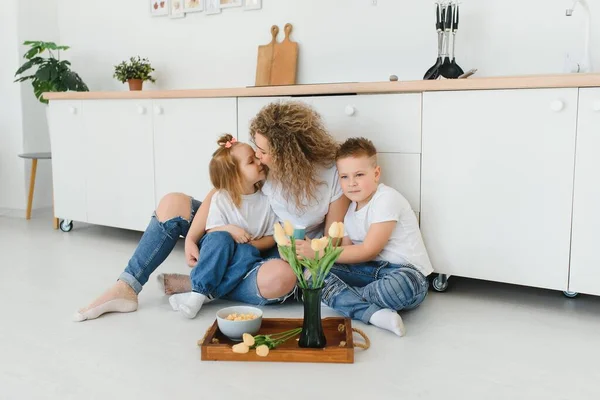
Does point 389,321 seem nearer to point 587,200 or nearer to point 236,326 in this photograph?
point 236,326

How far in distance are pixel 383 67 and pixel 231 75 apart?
2.97 ft

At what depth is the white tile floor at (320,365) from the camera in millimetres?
1503

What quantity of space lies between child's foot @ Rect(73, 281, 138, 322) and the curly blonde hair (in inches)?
24.6

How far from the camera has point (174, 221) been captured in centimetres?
221

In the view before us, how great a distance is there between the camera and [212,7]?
337 cm

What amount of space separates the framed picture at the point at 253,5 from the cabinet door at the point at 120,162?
75cm

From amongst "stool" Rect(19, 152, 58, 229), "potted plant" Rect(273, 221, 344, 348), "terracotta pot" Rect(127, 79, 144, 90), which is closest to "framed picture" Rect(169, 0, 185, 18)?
"terracotta pot" Rect(127, 79, 144, 90)

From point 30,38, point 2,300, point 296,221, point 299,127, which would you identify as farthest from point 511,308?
point 30,38

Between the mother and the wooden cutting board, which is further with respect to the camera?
the wooden cutting board

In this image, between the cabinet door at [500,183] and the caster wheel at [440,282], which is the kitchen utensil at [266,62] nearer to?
the cabinet door at [500,183]

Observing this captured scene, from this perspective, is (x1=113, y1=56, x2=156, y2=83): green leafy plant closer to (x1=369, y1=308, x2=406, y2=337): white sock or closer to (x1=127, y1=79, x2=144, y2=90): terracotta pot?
(x1=127, y1=79, x2=144, y2=90): terracotta pot

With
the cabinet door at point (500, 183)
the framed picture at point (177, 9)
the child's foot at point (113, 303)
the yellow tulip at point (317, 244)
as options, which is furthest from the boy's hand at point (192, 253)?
the framed picture at point (177, 9)

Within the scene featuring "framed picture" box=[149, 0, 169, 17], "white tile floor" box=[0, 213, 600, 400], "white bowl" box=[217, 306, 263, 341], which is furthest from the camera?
"framed picture" box=[149, 0, 169, 17]

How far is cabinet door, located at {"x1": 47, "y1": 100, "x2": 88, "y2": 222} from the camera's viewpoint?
10.6ft
